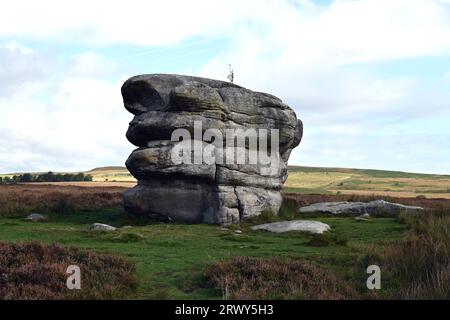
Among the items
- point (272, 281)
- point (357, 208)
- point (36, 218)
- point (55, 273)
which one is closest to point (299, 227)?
point (272, 281)

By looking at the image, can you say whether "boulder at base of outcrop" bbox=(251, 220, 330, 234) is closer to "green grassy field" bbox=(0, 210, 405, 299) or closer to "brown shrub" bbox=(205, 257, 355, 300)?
"green grassy field" bbox=(0, 210, 405, 299)

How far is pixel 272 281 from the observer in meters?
14.1

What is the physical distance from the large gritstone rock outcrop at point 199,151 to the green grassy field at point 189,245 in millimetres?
2226

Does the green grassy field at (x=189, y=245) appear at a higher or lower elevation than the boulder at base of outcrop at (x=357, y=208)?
lower

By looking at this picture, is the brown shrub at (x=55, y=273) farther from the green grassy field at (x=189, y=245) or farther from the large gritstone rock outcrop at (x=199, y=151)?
the large gritstone rock outcrop at (x=199, y=151)

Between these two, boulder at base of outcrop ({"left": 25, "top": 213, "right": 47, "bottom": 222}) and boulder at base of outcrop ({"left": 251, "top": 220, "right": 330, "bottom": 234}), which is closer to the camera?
boulder at base of outcrop ({"left": 251, "top": 220, "right": 330, "bottom": 234})

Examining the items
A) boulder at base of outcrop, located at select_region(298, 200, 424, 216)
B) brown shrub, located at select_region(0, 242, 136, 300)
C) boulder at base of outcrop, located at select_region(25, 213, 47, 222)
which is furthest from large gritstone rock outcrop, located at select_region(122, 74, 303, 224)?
brown shrub, located at select_region(0, 242, 136, 300)

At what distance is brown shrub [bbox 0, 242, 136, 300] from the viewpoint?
1262 cm

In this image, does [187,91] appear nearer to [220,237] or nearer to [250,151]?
[250,151]

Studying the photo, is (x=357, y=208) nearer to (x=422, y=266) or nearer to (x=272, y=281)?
(x=422, y=266)

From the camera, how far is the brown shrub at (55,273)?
497 inches

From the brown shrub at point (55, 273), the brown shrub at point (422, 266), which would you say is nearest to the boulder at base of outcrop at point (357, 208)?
the brown shrub at point (422, 266)

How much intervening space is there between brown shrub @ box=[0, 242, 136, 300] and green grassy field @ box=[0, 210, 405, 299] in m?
0.67
